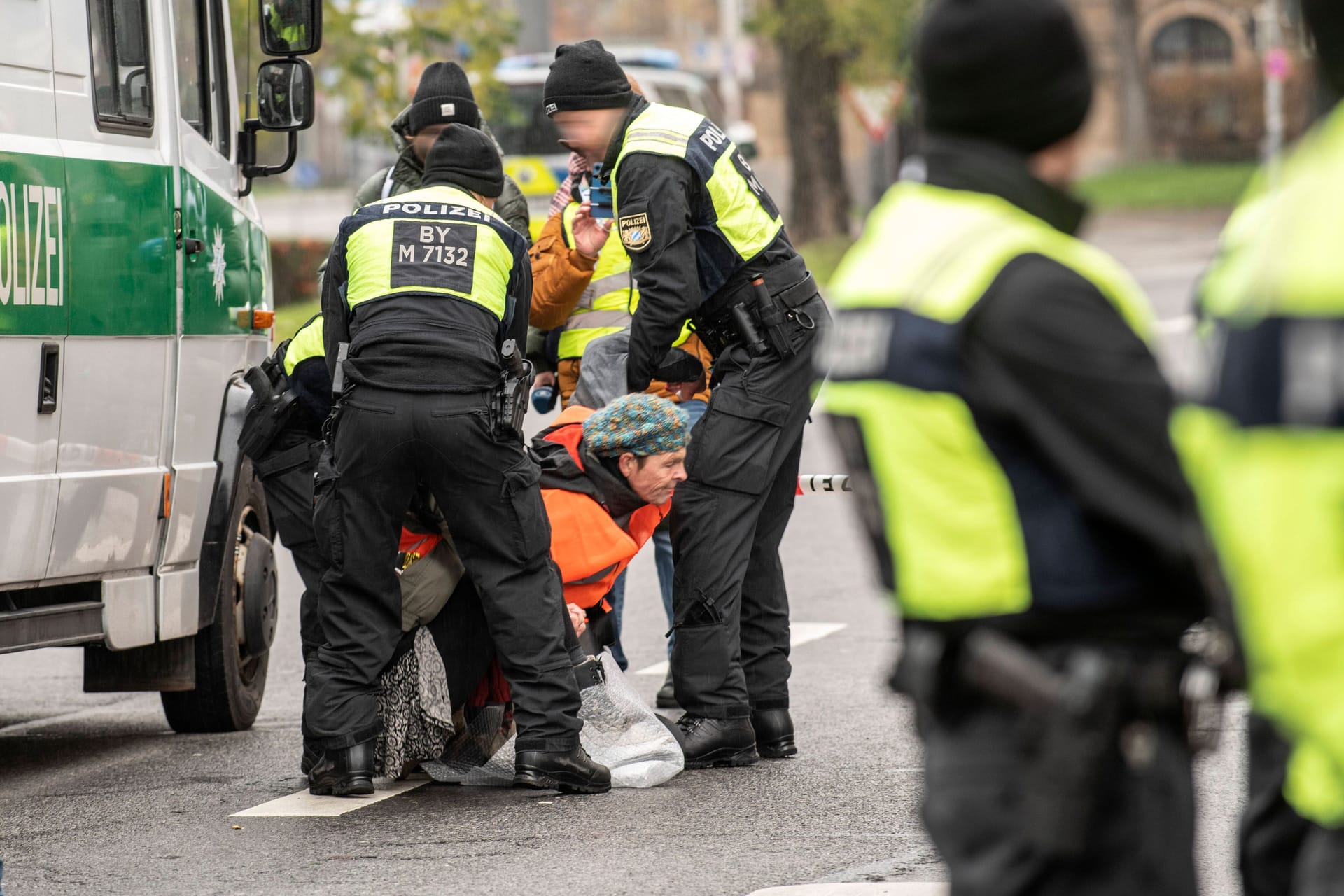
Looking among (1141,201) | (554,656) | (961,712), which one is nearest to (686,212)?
(554,656)

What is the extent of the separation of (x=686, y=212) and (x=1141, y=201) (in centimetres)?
3585

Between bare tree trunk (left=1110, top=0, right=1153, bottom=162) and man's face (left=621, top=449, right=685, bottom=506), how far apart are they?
44789 millimetres

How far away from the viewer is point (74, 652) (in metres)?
9.20

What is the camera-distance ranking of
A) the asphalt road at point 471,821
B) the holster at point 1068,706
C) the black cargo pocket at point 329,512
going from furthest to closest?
the black cargo pocket at point 329,512
the asphalt road at point 471,821
the holster at point 1068,706

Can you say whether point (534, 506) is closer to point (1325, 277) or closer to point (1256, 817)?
point (1256, 817)

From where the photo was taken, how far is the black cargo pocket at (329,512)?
5723mm

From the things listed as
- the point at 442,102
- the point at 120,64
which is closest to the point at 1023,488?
the point at 120,64

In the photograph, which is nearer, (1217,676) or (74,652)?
(1217,676)

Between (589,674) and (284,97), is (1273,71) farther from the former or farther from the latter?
(589,674)

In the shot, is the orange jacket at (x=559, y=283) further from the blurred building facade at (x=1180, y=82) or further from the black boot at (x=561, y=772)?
the blurred building facade at (x=1180, y=82)

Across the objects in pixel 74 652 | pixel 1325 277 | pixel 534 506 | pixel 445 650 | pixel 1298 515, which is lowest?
pixel 74 652

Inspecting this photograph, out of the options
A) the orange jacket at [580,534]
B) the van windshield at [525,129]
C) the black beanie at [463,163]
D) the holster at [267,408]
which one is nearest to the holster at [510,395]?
the orange jacket at [580,534]

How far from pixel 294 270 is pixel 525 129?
3559 millimetres

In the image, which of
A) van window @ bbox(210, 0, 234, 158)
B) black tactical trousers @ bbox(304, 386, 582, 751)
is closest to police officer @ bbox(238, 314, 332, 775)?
black tactical trousers @ bbox(304, 386, 582, 751)
